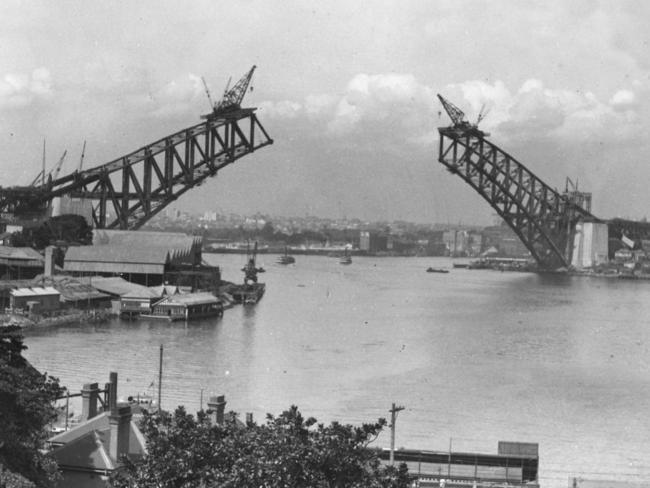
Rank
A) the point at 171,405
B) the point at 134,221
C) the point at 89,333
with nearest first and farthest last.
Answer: the point at 171,405 < the point at 89,333 < the point at 134,221

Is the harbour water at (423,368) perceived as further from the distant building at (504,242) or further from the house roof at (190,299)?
the distant building at (504,242)

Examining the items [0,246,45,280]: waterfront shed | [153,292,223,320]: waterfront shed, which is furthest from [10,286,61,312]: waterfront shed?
[0,246,45,280]: waterfront shed

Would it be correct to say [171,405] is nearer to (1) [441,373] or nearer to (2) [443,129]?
(1) [441,373]

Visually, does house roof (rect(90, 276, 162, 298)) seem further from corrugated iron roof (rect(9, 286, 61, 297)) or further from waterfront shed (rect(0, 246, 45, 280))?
waterfront shed (rect(0, 246, 45, 280))

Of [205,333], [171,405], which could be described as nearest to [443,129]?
[205,333]

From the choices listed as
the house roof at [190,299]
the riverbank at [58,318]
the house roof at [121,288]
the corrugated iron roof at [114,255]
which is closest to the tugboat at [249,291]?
the corrugated iron roof at [114,255]

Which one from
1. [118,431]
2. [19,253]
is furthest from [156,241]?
[118,431]
